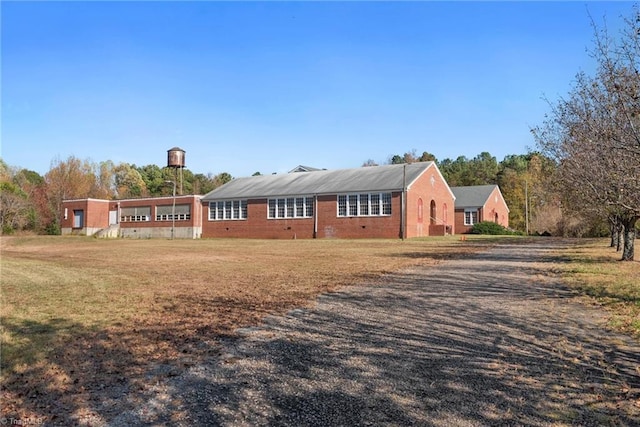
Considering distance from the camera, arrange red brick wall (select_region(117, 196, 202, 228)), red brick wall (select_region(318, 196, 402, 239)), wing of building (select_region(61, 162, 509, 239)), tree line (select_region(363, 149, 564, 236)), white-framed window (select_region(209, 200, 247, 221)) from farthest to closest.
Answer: red brick wall (select_region(117, 196, 202, 228)) → white-framed window (select_region(209, 200, 247, 221)) → wing of building (select_region(61, 162, 509, 239)) → red brick wall (select_region(318, 196, 402, 239)) → tree line (select_region(363, 149, 564, 236))

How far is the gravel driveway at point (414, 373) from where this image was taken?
3.94m

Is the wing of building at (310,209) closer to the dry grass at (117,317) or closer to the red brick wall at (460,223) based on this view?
the red brick wall at (460,223)

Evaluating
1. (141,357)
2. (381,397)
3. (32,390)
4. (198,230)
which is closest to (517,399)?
(381,397)

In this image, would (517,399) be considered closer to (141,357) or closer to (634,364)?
(634,364)

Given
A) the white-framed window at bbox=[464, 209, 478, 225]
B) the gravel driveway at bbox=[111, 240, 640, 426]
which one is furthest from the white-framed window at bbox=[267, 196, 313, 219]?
the gravel driveway at bbox=[111, 240, 640, 426]

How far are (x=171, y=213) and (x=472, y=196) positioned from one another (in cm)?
3507

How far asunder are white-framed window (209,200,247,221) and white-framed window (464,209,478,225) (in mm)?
26074

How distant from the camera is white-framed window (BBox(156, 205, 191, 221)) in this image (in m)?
53.2

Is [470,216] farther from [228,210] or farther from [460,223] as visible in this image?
[228,210]

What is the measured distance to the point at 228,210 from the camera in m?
50.1

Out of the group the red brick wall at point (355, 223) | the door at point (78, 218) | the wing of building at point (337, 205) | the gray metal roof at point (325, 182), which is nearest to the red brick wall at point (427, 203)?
the wing of building at point (337, 205)

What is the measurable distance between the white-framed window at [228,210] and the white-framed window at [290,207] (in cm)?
343

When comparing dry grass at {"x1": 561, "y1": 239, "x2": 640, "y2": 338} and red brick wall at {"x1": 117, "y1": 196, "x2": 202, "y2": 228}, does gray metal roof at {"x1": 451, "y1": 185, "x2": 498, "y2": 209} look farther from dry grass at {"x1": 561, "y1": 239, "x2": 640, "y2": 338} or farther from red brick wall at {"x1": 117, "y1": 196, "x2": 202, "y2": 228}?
dry grass at {"x1": 561, "y1": 239, "x2": 640, "y2": 338}

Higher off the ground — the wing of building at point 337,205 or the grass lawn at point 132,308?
the wing of building at point 337,205
